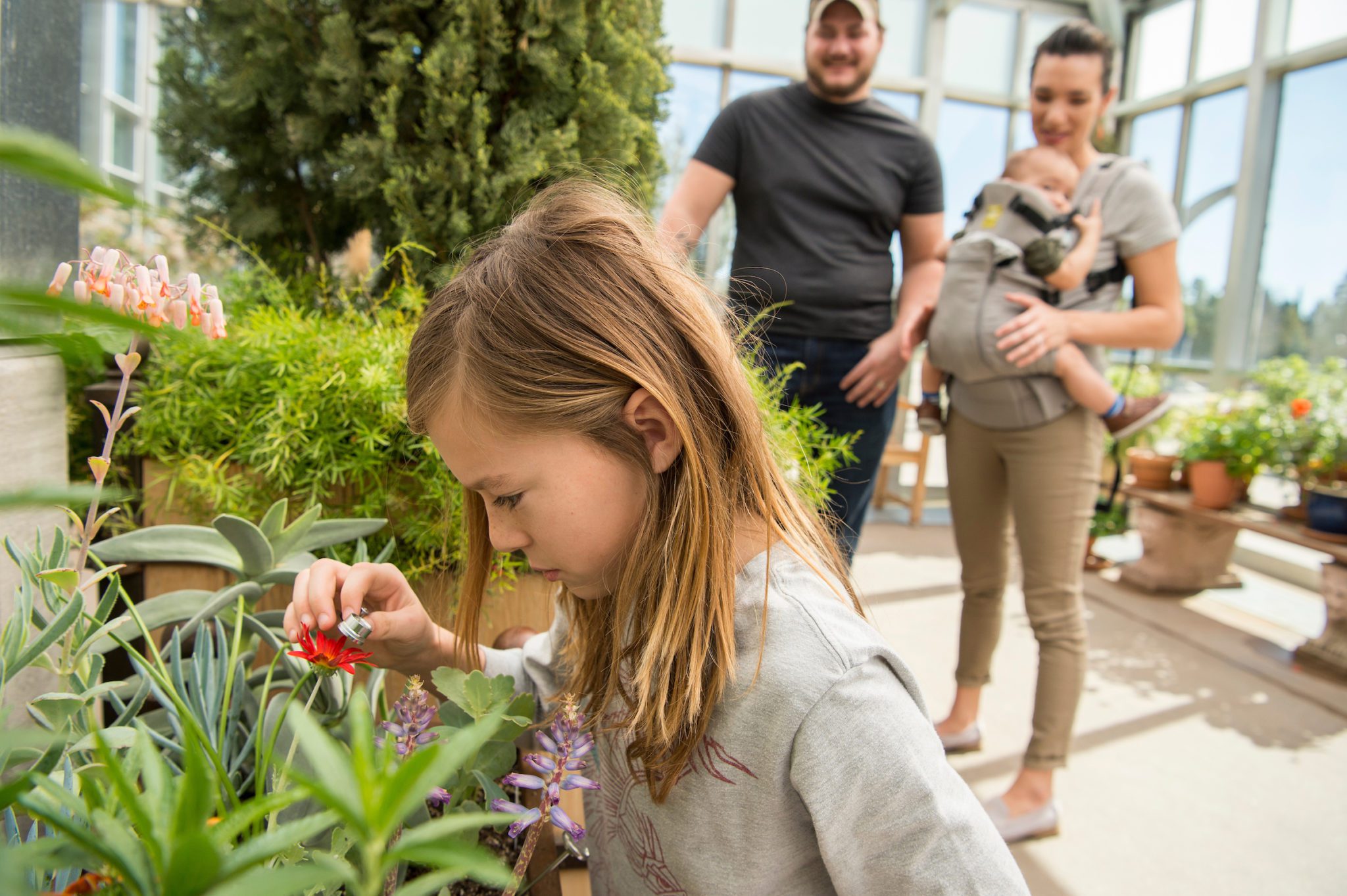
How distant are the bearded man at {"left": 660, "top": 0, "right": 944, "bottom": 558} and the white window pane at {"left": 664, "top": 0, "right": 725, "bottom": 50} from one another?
4025 mm

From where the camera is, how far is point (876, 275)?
6.41 feet

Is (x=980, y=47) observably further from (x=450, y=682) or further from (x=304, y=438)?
(x=450, y=682)

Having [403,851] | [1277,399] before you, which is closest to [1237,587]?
[1277,399]

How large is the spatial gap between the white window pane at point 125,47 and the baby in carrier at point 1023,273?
481 cm

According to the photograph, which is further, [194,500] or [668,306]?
[194,500]

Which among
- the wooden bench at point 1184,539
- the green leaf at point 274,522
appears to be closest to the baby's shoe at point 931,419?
the green leaf at point 274,522

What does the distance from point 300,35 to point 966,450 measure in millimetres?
1710

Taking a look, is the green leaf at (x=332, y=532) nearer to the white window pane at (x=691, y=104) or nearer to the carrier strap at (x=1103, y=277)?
the carrier strap at (x=1103, y=277)

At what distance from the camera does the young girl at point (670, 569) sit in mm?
684

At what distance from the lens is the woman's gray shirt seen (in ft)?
5.76

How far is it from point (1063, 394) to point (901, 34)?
5.11 metres

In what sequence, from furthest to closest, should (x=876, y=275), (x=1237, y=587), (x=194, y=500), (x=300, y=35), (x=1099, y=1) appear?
1. (x=1099, y=1)
2. (x=1237, y=587)
3. (x=876, y=275)
4. (x=300, y=35)
5. (x=194, y=500)

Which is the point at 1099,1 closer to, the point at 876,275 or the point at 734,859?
the point at 876,275

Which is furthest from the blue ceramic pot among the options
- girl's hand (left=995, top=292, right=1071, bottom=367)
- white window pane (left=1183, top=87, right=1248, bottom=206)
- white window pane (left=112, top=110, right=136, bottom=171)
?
white window pane (left=112, top=110, right=136, bottom=171)
